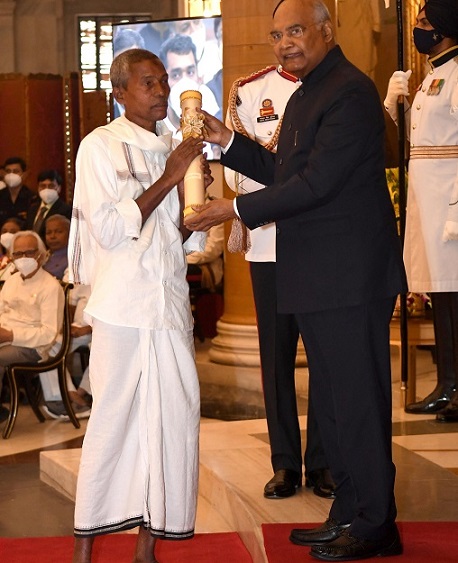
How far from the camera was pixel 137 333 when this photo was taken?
3510 millimetres

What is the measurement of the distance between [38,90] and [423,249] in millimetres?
8321

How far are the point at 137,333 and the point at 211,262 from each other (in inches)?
301

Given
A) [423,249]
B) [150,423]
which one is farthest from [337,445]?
[423,249]

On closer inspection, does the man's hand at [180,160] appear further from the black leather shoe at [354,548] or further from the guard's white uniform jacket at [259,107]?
the black leather shoe at [354,548]

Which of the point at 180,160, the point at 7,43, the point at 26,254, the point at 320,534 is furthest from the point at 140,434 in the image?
the point at 7,43

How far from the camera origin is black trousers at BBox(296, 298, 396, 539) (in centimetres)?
329

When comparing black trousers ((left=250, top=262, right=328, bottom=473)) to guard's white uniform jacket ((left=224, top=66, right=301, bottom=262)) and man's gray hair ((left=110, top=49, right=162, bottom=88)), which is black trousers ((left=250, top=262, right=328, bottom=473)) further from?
man's gray hair ((left=110, top=49, right=162, bottom=88))

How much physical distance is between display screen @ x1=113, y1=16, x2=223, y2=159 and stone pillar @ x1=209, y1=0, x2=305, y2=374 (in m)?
7.12

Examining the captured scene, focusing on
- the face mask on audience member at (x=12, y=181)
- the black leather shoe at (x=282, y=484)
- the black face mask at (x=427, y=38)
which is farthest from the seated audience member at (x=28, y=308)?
the face mask on audience member at (x=12, y=181)

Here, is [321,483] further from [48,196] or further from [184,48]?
[184,48]

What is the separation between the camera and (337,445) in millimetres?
3471

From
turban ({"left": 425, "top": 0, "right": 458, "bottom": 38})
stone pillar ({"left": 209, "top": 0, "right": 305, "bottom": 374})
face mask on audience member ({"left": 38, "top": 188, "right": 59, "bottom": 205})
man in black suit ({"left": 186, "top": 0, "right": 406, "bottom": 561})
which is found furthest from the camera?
face mask on audience member ({"left": 38, "top": 188, "right": 59, "bottom": 205})

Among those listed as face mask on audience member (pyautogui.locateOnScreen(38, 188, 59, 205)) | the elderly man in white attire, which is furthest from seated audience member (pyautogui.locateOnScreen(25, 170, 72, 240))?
the elderly man in white attire

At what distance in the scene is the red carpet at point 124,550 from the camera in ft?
13.1
